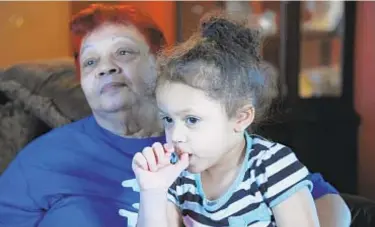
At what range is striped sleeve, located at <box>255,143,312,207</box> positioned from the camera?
1099 mm

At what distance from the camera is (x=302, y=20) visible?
3.27 metres

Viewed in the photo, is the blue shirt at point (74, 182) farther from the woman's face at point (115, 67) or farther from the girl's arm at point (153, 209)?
the girl's arm at point (153, 209)

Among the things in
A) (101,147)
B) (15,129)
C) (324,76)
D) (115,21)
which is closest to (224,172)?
(101,147)

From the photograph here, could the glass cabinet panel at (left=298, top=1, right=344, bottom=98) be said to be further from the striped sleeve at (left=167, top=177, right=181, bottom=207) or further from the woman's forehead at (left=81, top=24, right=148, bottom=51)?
the striped sleeve at (left=167, top=177, right=181, bottom=207)

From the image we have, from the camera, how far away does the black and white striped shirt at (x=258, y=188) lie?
1105 mm

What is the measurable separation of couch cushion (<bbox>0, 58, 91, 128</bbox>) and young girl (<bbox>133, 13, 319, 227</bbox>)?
2.55ft

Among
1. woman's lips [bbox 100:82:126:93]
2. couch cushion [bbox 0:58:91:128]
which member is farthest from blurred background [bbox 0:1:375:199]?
woman's lips [bbox 100:82:126:93]

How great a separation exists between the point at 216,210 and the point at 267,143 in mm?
162

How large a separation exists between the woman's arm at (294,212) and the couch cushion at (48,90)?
917 millimetres

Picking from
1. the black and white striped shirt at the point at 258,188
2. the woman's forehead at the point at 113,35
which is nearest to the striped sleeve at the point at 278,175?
the black and white striped shirt at the point at 258,188

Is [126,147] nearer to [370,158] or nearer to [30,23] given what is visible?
[30,23]

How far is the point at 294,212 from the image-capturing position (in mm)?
1100

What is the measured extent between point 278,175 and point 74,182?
0.54 meters

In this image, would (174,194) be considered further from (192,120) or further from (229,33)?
(229,33)
